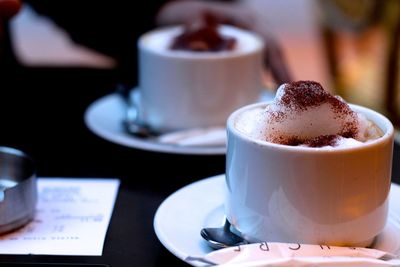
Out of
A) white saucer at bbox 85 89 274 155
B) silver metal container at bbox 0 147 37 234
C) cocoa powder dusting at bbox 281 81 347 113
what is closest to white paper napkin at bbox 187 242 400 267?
cocoa powder dusting at bbox 281 81 347 113

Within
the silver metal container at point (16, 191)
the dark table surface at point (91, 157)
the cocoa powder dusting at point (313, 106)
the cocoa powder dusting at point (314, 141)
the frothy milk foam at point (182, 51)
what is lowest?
the dark table surface at point (91, 157)

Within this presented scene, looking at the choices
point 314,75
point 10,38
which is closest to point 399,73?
point 314,75

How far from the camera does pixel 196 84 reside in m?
1.02

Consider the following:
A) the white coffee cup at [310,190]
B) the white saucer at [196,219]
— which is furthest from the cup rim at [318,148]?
→ the white saucer at [196,219]

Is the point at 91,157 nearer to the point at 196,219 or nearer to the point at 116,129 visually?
the point at 116,129

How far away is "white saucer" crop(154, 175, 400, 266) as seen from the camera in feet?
2.10

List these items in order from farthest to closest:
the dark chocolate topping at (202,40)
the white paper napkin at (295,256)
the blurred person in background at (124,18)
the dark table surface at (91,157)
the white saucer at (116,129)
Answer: the blurred person in background at (124,18)
the dark chocolate topping at (202,40)
the white saucer at (116,129)
the dark table surface at (91,157)
the white paper napkin at (295,256)

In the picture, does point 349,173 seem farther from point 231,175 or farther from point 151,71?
point 151,71

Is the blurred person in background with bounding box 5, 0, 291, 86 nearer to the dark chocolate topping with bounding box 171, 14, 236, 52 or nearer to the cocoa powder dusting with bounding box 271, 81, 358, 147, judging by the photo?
the dark chocolate topping with bounding box 171, 14, 236, 52

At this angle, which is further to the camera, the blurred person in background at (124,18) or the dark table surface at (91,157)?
the blurred person in background at (124,18)

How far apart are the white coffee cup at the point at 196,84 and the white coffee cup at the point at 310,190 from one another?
37 cm

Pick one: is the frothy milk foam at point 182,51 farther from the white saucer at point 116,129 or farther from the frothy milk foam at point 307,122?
the frothy milk foam at point 307,122

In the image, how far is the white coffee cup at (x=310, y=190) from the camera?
0.59 m

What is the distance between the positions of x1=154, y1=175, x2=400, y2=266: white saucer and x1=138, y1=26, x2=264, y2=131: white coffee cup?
232 mm
